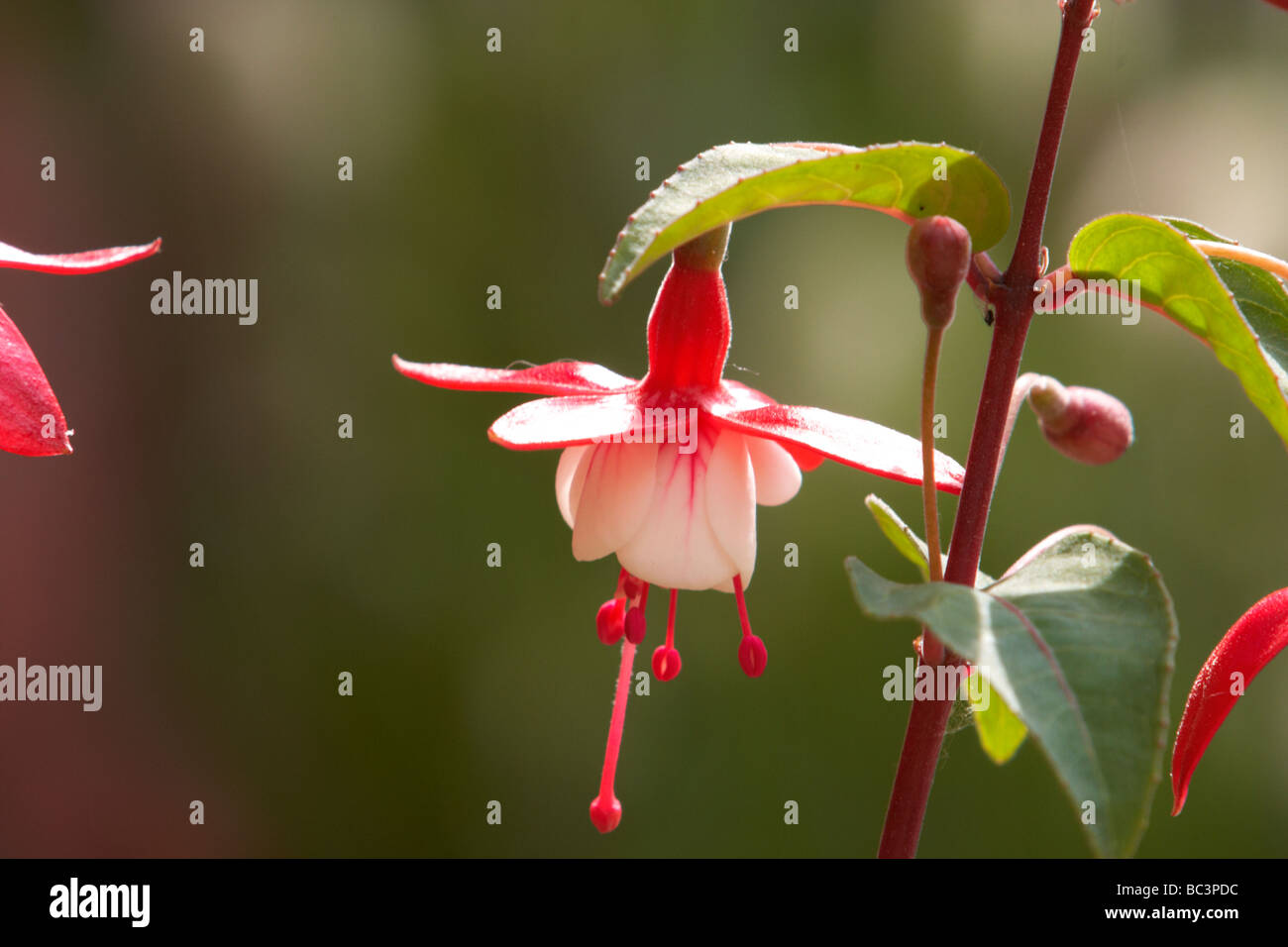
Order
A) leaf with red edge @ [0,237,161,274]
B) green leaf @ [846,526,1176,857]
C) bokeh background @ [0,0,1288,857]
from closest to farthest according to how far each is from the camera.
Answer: green leaf @ [846,526,1176,857] → leaf with red edge @ [0,237,161,274] → bokeh background @ [0,0,1288,857]

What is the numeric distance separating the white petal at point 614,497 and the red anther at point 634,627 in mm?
26

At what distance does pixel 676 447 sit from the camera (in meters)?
0.35

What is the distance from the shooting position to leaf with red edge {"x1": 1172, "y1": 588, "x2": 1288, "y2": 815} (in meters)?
0.33

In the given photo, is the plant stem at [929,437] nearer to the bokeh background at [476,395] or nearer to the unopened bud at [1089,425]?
the unopened bud at [1089,425]

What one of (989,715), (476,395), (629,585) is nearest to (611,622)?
(629,585)

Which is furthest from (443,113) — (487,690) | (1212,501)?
(1212,501)

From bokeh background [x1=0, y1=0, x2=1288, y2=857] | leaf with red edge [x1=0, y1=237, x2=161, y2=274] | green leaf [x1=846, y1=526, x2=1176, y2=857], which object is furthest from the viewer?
bokeh background [x1=0, y1=0, x2=1288, y2=857]

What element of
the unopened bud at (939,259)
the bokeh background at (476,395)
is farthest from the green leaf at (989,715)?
the bokeh background at (476,395)

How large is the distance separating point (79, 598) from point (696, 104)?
3.26 ft

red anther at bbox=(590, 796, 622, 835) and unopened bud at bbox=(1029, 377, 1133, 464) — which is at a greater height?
unopened bud at bbox=(1029, 377, 1133, 464)

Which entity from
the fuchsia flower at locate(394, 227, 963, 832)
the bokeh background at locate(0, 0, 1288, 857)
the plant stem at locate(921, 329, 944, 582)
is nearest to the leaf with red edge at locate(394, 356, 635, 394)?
the fuchsia flower at locate(394, 227, 963, 832)

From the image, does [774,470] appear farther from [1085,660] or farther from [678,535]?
[1085,660]

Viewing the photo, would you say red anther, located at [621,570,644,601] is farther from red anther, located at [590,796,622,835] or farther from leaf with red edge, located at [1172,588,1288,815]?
leaf with red edge, located at [1172,588,1288,815]
